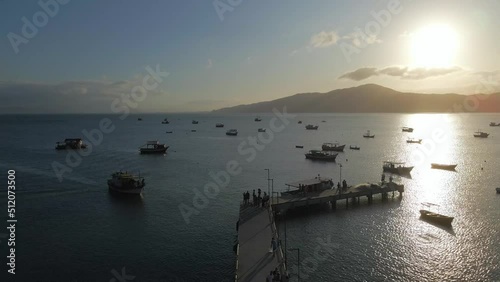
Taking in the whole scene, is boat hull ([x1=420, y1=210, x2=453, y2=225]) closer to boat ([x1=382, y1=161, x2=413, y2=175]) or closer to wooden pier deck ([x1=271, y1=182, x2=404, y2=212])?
wooden pier deck ([x1=271, y1=182, x2=404, y2=212])

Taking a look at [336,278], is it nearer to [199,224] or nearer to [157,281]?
[157,281]

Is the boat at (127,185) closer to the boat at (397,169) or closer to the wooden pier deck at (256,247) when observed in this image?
the wooden pier deck at (256,247)

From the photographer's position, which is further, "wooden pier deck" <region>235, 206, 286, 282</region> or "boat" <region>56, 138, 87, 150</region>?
"boat" <region>56, 138, 87, 150</region>

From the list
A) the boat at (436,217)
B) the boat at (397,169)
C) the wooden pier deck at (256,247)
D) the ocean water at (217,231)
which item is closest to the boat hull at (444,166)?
the ocean water at (217,231)

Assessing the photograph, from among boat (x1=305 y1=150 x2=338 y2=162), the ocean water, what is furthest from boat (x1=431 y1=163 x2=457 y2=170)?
boat (x1=305 y1=150 x2=338 y2=162)

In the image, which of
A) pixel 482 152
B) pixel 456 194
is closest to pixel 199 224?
pixel 456 194

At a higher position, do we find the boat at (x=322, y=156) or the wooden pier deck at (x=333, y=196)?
the boat at (x=322, y=156)

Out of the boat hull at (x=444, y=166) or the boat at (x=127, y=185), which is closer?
the boat at (x=127, y=185)
